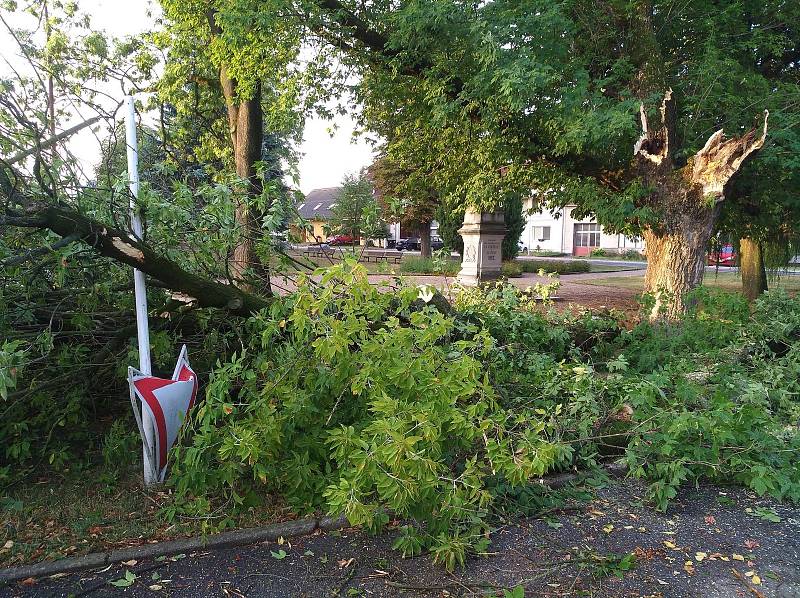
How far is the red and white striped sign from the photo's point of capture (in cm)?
360

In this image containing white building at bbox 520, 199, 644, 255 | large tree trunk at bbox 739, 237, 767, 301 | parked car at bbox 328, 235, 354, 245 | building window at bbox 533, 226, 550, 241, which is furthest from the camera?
building window at bbox 533, 226, 550, 241

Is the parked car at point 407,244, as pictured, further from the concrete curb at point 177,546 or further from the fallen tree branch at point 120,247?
the concrete curb at point 177,546

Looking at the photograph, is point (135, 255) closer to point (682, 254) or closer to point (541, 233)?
point (682, 254)

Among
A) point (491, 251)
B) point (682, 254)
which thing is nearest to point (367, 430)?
point (682, 254)

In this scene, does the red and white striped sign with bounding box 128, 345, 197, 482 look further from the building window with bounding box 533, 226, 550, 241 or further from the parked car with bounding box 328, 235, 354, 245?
the building window with bounding box 533, 226, 550, 241

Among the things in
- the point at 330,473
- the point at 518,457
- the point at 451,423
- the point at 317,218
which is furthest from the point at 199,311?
the point at 518,457

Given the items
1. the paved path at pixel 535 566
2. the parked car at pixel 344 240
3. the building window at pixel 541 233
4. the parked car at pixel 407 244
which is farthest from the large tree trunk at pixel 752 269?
the building window at pixel 541 233

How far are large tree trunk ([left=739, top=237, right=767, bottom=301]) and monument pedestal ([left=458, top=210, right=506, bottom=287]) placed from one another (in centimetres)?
584

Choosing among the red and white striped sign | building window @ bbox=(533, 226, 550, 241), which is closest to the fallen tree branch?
the red and white striped sign

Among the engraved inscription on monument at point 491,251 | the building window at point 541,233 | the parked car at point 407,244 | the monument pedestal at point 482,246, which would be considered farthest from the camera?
the building window at point 541,233

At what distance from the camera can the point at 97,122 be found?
388 cm

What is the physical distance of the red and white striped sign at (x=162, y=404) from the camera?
11.8 ft

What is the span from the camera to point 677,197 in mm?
8852

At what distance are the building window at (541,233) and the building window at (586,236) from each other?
384 centimetres
